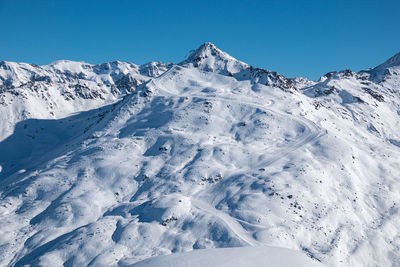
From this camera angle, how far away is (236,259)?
24250 millimetres

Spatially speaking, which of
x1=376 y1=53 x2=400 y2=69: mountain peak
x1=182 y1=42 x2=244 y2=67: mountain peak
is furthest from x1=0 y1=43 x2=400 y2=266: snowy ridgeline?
x1=376 y1=53 x2=400 y2=69: mountain peak

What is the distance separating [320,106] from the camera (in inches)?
2953

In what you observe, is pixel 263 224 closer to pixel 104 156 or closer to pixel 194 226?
pixel 194 226

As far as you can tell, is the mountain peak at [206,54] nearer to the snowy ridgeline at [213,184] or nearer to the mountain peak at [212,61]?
the mountain peak at [212,61]

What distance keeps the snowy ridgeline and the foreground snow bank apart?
7.7 inches

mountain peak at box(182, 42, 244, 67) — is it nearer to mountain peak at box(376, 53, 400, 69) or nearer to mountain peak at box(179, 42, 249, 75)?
mountain peak at box(179, 42, 249, 75)

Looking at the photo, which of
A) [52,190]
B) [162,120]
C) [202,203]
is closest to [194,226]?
[202,203]

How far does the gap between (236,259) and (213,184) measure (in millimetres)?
19776

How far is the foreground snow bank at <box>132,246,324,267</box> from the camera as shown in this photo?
77.8 feet

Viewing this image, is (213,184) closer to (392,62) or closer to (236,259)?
(236,259)

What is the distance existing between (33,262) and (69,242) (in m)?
3.71

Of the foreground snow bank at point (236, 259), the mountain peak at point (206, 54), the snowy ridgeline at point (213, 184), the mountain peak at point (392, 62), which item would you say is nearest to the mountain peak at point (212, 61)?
the mountain peak at point (206, 54)

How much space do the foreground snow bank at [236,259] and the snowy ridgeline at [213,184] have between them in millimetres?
195

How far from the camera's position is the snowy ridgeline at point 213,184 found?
106ft
